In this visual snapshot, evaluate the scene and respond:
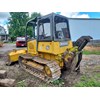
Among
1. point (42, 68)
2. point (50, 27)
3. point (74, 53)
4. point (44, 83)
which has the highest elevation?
point (50, 27)

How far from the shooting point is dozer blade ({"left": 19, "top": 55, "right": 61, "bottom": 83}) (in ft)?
9.90

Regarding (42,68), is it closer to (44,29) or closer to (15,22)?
(44,29)

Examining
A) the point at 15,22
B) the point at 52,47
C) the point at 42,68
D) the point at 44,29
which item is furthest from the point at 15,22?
the point at 42,68

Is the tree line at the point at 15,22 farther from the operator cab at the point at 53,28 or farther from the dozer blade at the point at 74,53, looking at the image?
the dozer blade at the point at 74,53

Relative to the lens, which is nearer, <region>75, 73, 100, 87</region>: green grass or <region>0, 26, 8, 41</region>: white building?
<region>75, 73, 100, 87</region>: green grass

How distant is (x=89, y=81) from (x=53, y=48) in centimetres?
76

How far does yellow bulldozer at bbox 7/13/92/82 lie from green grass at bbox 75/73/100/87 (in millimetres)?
260

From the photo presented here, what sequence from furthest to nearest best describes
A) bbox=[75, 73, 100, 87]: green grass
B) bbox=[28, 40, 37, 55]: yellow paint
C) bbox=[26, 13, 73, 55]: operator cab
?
bbox=[28, 40, 37, 55]: yellow paint < bbox=[26, 13, 73, 55]: operator cab < bbox=[75, 73, 100, 87]: green grass

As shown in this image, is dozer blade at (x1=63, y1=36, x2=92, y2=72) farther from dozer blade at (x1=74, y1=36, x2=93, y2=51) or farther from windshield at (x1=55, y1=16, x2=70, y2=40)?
windshield at (x1=55, y1=16, x2=70, y2=40)

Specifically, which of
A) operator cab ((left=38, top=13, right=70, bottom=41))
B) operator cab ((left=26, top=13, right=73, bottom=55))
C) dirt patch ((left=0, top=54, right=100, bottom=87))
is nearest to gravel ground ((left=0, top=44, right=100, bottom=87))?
dirt patch ((left=0, top=54, right=100, bottom=87))

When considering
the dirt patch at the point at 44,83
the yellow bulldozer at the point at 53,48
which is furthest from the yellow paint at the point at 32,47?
the dirt patch at the point at 44,83

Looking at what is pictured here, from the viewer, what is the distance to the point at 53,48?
3.08m
